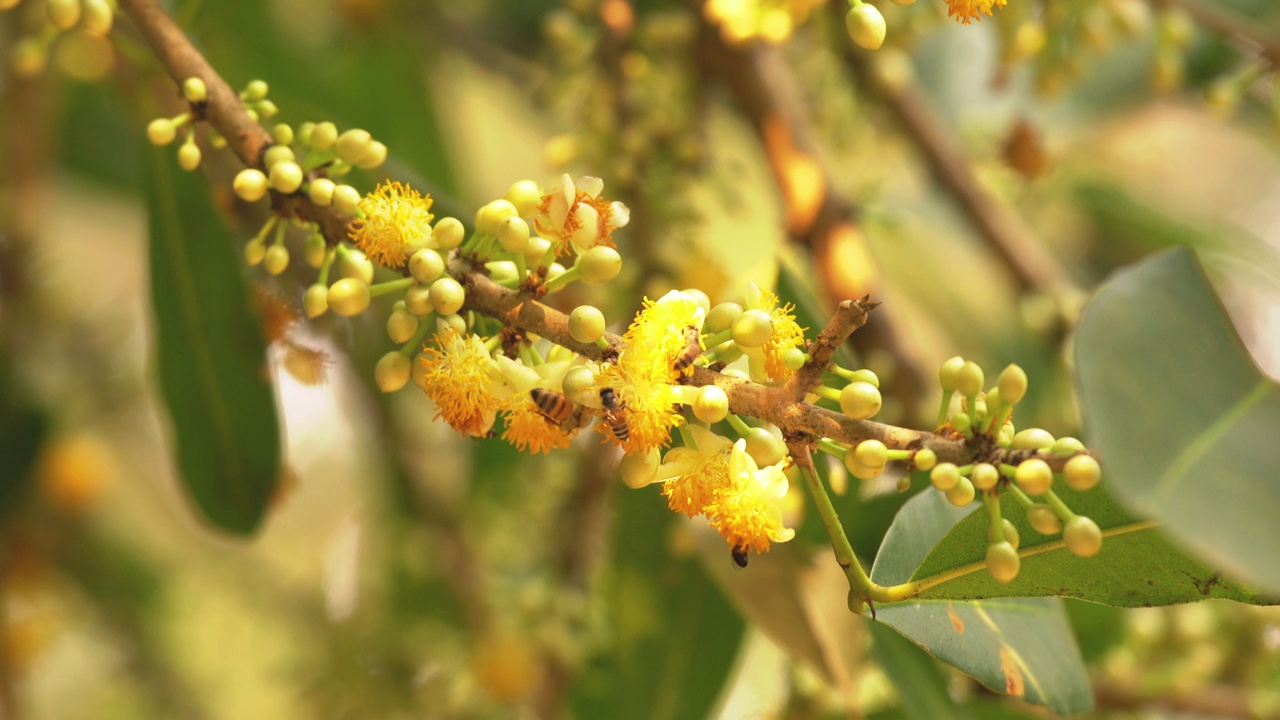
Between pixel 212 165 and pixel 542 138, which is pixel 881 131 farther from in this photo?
pixel 212 165

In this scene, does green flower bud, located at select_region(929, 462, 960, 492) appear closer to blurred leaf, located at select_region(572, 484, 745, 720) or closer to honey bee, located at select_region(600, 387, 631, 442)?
honey bee, located at select_region(600, 387, 631, 442)

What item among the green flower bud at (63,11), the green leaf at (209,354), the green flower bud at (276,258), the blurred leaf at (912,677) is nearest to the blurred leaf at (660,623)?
the blurred leaf at (912,677)

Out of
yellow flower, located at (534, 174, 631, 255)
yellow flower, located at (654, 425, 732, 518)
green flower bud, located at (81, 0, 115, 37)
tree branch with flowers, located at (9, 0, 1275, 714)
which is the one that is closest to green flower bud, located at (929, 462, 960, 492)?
tree branch with flowers, located at (9, 0, 1275, 714)

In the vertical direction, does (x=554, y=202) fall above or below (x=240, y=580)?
above

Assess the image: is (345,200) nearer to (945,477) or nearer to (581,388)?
(581,388)

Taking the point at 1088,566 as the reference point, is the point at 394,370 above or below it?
above

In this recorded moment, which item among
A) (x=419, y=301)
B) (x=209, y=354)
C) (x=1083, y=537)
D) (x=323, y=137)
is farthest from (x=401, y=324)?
(x=209, y=354)

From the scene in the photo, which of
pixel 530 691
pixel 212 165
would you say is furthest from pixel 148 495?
pixel 212 165
